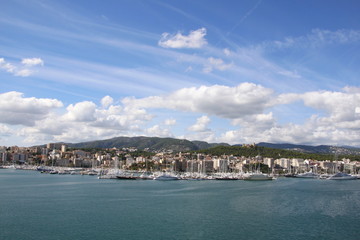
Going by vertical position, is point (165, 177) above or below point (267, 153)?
below

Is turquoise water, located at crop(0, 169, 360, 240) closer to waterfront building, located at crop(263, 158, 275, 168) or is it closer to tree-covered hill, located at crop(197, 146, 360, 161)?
waterfront building, located at crop(263, 158, 275, 168)

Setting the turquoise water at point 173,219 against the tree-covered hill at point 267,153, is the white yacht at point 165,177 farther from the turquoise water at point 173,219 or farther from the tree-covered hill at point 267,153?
the tree-covered hill at point 267,153

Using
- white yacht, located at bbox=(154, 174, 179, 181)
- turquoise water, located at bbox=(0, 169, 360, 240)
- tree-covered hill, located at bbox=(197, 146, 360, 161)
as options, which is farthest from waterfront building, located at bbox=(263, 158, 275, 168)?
turquoise water, located at bbox=(0, 169, 360, 240)

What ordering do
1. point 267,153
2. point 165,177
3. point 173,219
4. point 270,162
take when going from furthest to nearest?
point 267,153 < point 270,162 < point 165,177 < point 173,219

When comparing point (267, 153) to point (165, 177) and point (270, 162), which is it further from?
point (165, 177)

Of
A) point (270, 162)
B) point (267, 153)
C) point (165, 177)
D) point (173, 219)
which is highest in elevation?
point (267, 153)

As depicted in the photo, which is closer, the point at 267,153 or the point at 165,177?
the point at 165,177

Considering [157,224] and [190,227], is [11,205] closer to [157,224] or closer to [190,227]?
[157,224]

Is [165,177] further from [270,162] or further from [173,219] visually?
[270,162]

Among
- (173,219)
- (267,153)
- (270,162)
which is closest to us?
(173,219)

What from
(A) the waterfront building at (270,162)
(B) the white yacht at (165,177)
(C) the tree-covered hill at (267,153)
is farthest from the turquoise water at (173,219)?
(C) the tree-covered hill at (267,153)

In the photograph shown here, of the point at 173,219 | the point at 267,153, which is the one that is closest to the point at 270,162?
the point at 267,153

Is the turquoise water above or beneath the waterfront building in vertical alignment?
beneath

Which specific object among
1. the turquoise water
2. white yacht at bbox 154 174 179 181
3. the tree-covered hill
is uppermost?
the tree-covered hill
